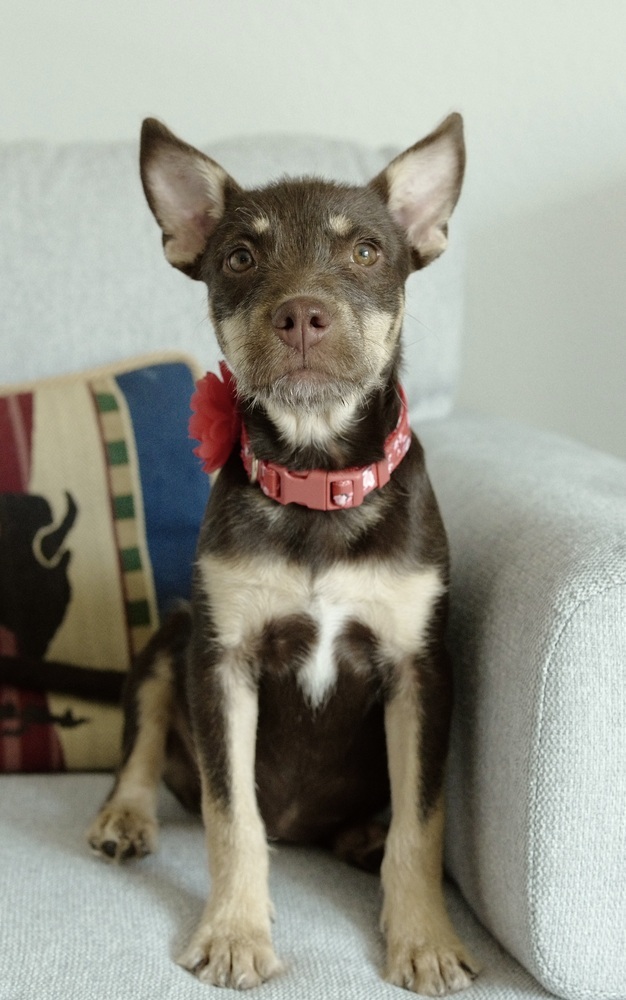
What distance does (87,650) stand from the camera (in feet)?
7.43

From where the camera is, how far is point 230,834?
5.47 feet

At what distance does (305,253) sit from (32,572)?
95cm

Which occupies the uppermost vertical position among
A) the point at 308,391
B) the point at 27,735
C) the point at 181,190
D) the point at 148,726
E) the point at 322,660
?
the point at 181,190

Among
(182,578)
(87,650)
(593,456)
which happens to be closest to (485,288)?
(593,456)

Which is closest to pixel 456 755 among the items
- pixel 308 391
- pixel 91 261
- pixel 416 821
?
pixel 416 821

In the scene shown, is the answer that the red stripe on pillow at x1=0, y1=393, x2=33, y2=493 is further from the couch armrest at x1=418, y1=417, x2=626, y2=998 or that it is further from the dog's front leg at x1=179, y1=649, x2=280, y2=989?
the couch armrest at x1=418, y1=417, x2=626, y2=998

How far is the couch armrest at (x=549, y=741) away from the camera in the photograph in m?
1.39

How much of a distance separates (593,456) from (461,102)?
127cm

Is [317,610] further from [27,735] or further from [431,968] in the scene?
[27,735]

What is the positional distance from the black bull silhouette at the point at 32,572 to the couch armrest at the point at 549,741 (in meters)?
0.89

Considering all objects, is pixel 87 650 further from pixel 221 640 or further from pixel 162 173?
pixel 162 173

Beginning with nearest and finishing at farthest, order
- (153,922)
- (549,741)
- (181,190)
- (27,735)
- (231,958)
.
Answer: (549,741), (231,958), (153,922), (181,190), (27,735)

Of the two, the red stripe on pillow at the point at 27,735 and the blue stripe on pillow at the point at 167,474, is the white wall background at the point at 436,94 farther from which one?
the red stripe on pillow at the point at 27,735

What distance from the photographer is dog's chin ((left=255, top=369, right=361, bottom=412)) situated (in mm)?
1590
